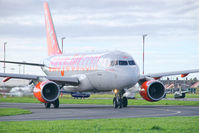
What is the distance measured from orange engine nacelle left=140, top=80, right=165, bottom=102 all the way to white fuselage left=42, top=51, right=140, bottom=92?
2481 millimetres

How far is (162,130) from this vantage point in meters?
17.7

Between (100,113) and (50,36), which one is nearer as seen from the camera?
(100,113)

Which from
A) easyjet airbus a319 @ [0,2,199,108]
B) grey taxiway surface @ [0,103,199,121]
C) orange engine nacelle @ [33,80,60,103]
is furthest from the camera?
orange engine nacelle @ [33,80,60,103]

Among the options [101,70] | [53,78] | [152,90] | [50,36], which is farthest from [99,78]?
[50,36]

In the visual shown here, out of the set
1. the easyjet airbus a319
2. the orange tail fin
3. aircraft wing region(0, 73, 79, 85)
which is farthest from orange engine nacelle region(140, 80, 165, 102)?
the orange tail fin

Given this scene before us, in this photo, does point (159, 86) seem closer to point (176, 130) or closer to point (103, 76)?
point (103, 76)

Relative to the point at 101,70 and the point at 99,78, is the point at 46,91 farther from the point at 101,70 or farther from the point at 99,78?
the point at 101,70

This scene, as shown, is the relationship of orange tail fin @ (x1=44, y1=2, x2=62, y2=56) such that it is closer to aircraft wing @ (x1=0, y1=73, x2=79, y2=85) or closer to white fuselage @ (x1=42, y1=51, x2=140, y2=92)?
white fuselage @ (x1=42, y1=51, x2=140, y2=92)

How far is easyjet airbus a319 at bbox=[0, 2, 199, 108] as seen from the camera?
35.2 meters

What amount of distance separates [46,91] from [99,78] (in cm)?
473

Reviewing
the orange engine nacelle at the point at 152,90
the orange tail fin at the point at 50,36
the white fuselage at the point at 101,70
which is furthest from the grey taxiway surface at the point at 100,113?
the orange tail fin at the point at 50,36

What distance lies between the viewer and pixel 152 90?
3847 centimetres

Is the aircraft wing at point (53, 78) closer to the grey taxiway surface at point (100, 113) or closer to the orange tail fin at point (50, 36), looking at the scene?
the grey taxiway surface at point (100, 113)

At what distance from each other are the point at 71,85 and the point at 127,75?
811 cm
